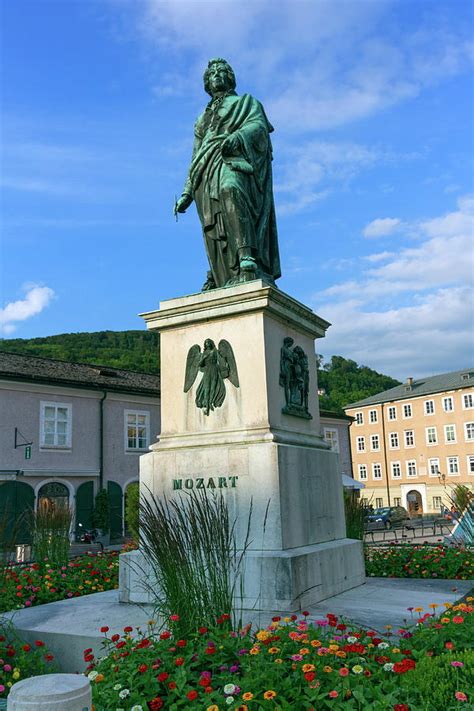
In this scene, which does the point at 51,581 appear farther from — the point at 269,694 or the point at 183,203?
the point at 269,694

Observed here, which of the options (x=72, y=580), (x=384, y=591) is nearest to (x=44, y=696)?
(x=384, y=591)

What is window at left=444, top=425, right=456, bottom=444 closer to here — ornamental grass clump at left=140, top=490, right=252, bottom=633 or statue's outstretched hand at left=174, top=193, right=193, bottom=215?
statue's outstretched hand at left=174, top=193, right=193, bottom=215

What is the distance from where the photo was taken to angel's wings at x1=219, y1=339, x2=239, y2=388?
6266mm

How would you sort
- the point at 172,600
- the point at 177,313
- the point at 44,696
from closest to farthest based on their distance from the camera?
1. the point at 44,696
2. the point at 172,600
3. the point at 177,313

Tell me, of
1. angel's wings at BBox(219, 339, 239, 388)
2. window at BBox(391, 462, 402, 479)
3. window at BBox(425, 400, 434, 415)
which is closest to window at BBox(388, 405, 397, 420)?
window at BBox(425, 400, 434, 415)

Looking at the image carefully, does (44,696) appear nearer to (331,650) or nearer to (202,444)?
(331,650)

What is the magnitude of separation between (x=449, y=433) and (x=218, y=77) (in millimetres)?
51248

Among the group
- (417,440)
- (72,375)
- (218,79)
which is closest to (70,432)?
(72,375)

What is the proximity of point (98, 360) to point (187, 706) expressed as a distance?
40611mm

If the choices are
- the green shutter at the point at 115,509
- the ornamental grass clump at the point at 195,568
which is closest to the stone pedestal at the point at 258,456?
the ornamental grass clump at the point at 195,568

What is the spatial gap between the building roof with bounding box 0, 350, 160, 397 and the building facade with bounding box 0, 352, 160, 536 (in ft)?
0.15

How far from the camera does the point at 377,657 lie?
3.48 meters

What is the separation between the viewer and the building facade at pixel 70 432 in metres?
25.7

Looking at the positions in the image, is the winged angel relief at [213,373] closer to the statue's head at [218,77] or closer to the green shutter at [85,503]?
the statue's head at [218,77]
